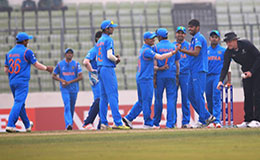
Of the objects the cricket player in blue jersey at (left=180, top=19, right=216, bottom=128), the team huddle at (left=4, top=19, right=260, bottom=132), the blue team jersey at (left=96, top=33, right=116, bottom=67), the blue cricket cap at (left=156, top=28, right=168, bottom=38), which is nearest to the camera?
the team huddle at (left=4, top=19, right=260, bottom=132)

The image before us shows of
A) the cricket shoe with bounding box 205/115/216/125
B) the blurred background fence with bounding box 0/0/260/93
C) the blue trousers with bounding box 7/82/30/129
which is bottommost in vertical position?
the cricket shoe with bounding box 205/115/216/125

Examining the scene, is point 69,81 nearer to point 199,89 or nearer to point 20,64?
point 20,64

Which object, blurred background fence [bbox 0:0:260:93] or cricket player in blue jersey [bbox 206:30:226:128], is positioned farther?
blurred background fence [bbox 0:0:260:93]

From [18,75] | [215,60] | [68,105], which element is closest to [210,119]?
[215,60]

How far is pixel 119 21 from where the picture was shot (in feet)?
74.3

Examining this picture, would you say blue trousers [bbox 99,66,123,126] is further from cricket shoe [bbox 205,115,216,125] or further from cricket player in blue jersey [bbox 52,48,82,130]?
cricket player in blue jersey [bbox 52,48,82,130]

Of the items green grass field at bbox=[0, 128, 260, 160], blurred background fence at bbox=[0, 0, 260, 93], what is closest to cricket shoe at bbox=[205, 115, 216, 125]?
green grass field at bbox=[0, 128, 260, 160]

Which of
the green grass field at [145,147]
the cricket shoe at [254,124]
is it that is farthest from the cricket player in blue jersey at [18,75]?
the cricket shoe at [254,124]

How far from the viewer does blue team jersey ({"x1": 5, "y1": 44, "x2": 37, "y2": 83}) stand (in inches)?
414

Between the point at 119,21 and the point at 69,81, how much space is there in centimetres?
1038

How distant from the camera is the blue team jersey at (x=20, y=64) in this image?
1052cm

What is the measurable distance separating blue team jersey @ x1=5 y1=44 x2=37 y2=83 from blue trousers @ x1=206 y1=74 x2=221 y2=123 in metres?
3.62

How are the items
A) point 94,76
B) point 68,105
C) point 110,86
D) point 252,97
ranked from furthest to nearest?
point 68,105
point 94,76
point 110,86
point 252,97

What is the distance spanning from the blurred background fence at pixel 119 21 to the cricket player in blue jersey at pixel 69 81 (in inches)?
191
